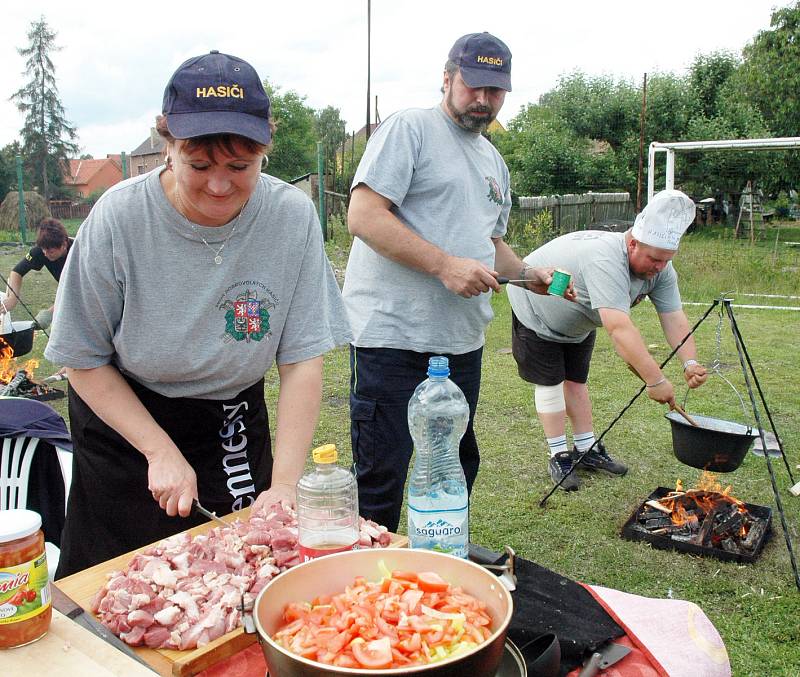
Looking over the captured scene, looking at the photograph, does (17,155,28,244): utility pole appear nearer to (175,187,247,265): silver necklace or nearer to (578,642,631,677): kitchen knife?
(175,187,247,265): silver necklace

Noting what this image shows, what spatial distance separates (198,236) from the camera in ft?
5.74

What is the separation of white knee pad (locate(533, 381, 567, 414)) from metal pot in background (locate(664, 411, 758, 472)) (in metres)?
1.09

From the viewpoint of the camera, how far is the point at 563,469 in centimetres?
459

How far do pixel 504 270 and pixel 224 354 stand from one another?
1715 mm

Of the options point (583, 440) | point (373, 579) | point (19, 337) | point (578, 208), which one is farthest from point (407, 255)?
point (578, 208)

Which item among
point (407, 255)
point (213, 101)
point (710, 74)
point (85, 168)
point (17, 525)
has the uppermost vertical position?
point (710, 74)

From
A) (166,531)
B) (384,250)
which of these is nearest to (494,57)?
(384,250)

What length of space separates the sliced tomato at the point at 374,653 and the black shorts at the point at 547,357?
3602 millimetres

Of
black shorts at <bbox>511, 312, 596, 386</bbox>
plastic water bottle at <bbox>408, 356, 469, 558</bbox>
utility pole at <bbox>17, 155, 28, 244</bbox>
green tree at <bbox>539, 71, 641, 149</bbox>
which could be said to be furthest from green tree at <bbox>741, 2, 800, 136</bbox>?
plastic water bottle at <bbox>408, 356, 469, 558</bbox>

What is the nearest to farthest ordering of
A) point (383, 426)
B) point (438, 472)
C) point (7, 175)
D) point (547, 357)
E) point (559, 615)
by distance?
point (559, 615) < point (438, 472) < point (383, 426) < point (547, 357) < point (7, 175)

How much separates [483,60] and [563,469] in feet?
9.02

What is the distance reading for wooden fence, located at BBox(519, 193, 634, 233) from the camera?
1512 cm

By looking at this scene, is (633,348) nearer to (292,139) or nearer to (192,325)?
(192,325)

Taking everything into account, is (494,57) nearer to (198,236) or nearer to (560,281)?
(560,281)
